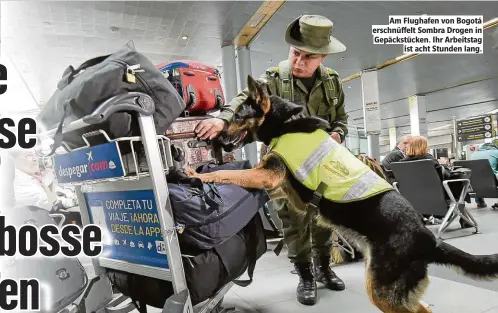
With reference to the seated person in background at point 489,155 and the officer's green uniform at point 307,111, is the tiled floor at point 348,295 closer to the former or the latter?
the officer's green uniform at point 307,111

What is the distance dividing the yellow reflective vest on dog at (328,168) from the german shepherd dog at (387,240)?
0.04 metres

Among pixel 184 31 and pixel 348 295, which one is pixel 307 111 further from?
pixel 184 31

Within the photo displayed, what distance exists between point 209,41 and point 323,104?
594 centimetres

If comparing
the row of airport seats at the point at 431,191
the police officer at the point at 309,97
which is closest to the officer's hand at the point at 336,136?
the police officer at the point at 309,97

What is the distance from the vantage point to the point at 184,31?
6.88 metres

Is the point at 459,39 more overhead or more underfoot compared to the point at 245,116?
more overhead

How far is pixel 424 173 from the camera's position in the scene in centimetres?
393

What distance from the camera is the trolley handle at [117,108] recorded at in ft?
3.24

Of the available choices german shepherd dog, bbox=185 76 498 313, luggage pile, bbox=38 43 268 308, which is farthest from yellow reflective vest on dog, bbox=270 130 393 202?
luggage pile, bbox=38 43 268 308

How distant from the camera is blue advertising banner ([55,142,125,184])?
106 centimetres

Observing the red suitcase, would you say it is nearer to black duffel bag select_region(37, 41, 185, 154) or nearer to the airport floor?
black duffel bag select_region(37, 41, 185, 154)

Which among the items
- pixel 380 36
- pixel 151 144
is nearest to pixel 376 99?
pixel 380 36

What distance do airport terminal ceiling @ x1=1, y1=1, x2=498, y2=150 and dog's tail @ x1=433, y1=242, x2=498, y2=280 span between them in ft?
18.5

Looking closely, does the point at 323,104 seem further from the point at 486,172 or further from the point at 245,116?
the point at 486,172
